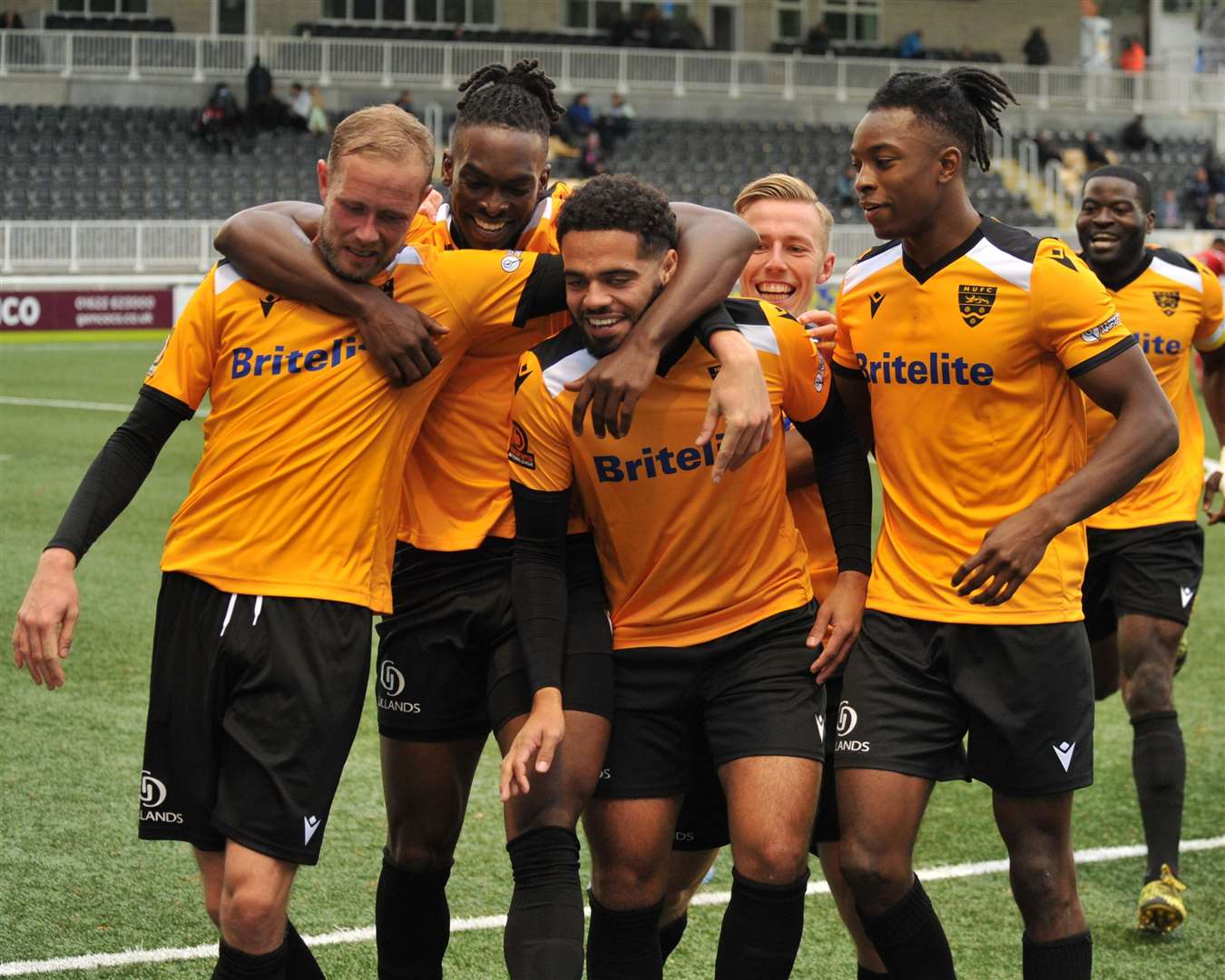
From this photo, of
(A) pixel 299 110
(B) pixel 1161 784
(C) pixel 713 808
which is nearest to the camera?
(C) pixel 713 808

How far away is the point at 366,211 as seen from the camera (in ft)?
12.9

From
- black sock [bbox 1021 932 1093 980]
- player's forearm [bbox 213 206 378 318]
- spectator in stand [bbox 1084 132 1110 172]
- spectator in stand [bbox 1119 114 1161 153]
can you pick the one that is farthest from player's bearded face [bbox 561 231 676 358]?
spectator in stand [bbox 1119 114 1161 153]

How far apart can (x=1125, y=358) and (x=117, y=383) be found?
1732 cm

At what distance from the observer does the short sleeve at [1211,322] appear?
6418 mm

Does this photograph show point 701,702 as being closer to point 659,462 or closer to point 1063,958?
point 659,462

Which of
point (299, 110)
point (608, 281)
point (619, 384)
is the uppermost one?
point (299, 110)

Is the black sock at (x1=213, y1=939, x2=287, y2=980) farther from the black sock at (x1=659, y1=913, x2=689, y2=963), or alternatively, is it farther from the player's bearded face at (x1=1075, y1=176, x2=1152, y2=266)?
the player's bearded face at (x1=1075, y1=176, x2=1152, y2=266)

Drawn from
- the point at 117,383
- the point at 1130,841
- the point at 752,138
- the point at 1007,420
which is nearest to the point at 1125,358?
the point at 1007,420

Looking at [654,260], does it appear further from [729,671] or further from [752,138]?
[752,138]

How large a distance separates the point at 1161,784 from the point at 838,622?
85.4 inches

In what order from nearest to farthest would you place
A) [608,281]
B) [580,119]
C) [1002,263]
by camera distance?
[608,281] → [1002,263] → [580,119]

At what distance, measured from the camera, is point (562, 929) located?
389 centimetres

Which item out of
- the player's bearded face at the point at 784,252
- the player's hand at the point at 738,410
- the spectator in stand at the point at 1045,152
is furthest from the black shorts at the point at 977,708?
the spectator in stand at the point at 1045,152

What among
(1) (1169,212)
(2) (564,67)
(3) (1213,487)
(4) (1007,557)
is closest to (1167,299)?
(3) (1213,487)
